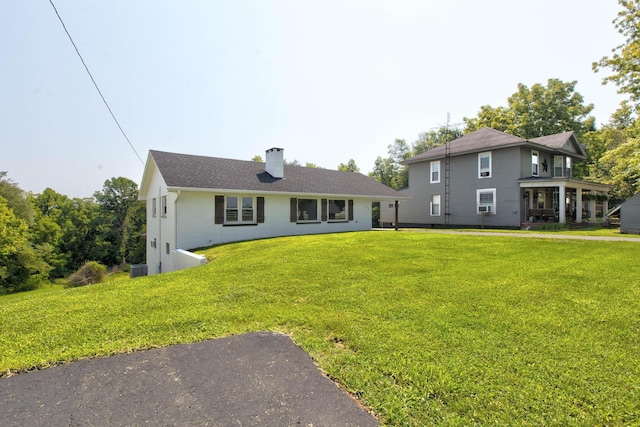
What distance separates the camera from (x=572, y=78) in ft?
104

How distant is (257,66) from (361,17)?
4076 mm

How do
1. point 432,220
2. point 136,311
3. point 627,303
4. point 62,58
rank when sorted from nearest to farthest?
point 627,303 → point 136,311 → point 62,58 → point 432,220

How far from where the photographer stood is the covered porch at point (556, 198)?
57.1 feet

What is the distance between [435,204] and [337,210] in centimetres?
901

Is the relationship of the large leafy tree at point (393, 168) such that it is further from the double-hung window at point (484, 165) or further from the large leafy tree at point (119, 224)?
the large leafy tree at point (119, 224)

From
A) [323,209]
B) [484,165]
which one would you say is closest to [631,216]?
[484,165]

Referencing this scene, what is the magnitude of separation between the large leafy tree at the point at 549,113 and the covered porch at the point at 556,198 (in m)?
11.8

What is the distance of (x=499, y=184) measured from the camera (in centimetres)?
1953

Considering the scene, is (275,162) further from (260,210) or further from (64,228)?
(64,228)

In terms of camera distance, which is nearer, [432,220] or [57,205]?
[432,220]

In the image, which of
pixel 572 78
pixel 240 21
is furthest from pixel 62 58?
pixel 572 78

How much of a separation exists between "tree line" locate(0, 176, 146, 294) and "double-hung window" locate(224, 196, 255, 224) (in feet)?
80.9

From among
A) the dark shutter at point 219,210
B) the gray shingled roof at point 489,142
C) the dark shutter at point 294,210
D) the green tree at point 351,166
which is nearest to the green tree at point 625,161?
the gray shingled roof at point 489,142

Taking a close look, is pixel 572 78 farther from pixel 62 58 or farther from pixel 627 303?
pixel 62 58
